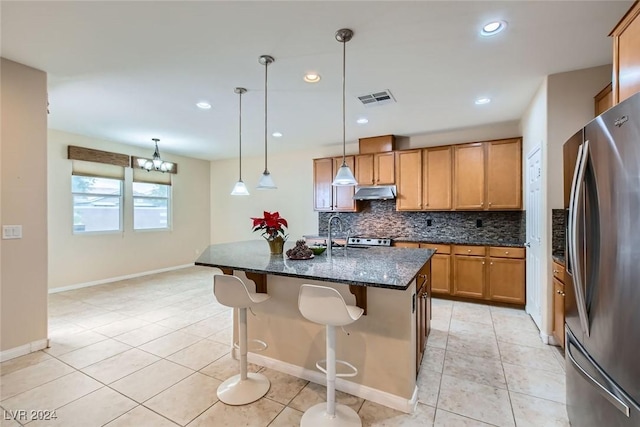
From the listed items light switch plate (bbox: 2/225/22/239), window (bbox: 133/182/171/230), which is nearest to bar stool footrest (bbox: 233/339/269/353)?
light switch plate (bbox: 2/225/22/239)

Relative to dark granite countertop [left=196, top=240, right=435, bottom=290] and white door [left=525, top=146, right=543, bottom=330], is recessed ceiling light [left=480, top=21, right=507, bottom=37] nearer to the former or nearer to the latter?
white door [left=525, top=146, right=543, bottom=330]

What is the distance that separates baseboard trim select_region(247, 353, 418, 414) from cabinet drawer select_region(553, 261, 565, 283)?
1.65 metres

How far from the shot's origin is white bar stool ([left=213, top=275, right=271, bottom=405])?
1.94 metres

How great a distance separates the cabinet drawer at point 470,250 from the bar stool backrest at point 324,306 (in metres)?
3.06

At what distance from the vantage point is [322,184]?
213 inches

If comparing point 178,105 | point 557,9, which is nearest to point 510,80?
point 557,9

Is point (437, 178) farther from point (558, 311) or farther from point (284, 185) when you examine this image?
point (284, 185)

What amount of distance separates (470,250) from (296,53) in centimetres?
338

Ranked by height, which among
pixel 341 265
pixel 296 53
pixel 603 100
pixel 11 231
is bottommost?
pixel 341 265

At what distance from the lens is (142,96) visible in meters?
3.27

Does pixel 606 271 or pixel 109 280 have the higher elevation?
pixel 606 271

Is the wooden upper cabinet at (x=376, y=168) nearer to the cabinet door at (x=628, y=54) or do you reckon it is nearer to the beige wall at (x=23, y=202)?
the cabinet door at (x=628, y=54)

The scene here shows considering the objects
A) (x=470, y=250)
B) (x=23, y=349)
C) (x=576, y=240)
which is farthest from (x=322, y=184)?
(x=23, y=349)

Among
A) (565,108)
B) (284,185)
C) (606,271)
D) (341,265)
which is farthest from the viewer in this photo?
(284,185)
